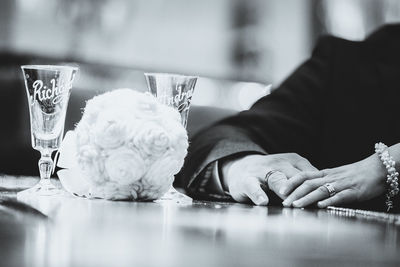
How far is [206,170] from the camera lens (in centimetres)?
150

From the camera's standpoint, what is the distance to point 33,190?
1.15 meters

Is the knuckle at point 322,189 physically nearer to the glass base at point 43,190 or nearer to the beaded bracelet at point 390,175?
the beaded bracelet at point 390,175

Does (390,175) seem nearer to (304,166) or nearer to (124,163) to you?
(304,166)

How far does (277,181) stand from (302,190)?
0.21 ft

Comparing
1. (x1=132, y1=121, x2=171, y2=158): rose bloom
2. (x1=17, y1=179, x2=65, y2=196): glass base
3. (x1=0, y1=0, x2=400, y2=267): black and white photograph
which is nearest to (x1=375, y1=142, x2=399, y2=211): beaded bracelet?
(x1=0, y1=0, x2=400, y2=267): black and white photograph

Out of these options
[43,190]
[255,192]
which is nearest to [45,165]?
[43,190]

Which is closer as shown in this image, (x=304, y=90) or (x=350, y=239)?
(x=350, y=239)

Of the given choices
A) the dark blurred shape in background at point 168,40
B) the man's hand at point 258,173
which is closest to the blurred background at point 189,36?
the dark blurred shape in background at point 168,40

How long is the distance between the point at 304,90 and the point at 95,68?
1.69m

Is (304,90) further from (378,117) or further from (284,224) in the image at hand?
(284,224)

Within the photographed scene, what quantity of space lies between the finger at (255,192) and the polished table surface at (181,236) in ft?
0.42

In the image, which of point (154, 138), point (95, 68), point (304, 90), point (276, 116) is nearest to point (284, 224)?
point (154, 138)

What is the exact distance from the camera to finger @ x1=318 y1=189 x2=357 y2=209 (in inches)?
49.9

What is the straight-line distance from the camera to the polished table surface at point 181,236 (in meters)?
0.58
